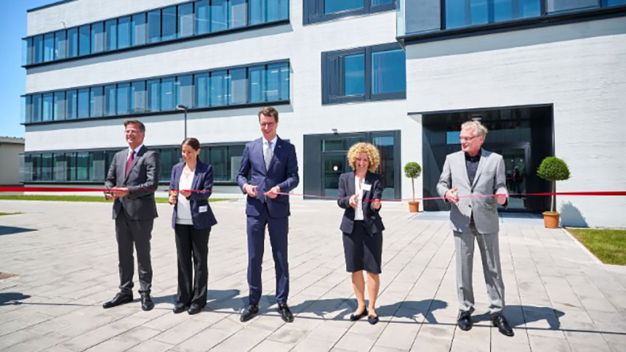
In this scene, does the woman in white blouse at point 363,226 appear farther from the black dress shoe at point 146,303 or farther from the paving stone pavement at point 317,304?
the black dress shoe at point 146,303

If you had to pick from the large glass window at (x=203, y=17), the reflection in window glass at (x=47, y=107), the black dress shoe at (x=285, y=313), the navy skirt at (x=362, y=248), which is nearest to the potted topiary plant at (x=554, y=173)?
the navy skirt at (x=362, y=248)

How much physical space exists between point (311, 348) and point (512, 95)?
36.6 feet

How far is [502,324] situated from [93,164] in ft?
99.1

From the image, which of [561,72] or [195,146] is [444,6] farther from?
[195,146]

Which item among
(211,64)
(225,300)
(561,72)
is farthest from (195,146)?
(211,64)

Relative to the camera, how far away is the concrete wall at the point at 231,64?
63.4 ft

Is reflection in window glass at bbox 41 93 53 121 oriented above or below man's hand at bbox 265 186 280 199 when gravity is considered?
above

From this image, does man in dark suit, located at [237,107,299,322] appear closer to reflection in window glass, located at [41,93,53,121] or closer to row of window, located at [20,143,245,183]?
row of window, located at [20,143,245,183]

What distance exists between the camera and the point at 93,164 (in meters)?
27.8

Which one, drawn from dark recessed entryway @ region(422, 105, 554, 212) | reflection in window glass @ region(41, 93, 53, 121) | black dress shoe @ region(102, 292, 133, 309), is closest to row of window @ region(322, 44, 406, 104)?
dark recessed entryway @ region(422, 105, 554, 212)

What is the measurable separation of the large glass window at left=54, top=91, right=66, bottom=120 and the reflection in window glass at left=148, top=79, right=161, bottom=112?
8755 mm

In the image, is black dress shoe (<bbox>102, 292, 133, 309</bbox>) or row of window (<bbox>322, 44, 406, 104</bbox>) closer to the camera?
black dress shoe (<bbox>102, 292, 133, 309</bbox>)

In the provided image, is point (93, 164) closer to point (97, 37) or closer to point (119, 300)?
point (97, 37)

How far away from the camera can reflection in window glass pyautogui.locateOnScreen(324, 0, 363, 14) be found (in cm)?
1994
